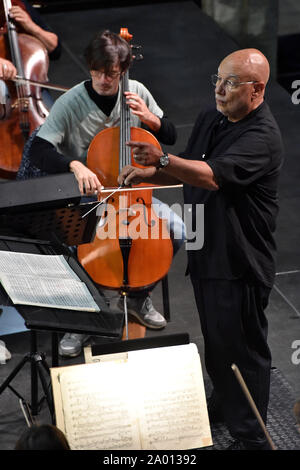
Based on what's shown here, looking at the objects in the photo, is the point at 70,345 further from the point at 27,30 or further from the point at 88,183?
the point at 27,30

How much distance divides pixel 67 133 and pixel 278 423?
5.18 feet

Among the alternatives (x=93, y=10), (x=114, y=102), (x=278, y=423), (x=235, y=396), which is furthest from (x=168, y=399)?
(x=93, y=10)

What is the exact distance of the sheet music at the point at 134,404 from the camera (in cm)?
242

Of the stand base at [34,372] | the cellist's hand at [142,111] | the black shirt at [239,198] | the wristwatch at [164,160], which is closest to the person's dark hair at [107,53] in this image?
the cellist's hand at [142,111]

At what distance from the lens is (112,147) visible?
11.7 feet

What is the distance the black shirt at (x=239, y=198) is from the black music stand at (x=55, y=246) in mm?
Result: 435

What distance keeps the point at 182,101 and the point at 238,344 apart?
3257mm

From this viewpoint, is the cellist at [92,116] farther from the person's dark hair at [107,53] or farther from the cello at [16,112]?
the cello at [16,112]

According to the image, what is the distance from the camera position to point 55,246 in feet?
9.41

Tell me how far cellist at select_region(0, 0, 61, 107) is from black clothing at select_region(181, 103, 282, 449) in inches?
57.8

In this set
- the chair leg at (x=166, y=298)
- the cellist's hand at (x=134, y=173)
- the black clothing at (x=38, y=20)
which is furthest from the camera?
the black clothing at (x=38, y=20)

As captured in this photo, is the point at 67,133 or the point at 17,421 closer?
the point at 17,421
